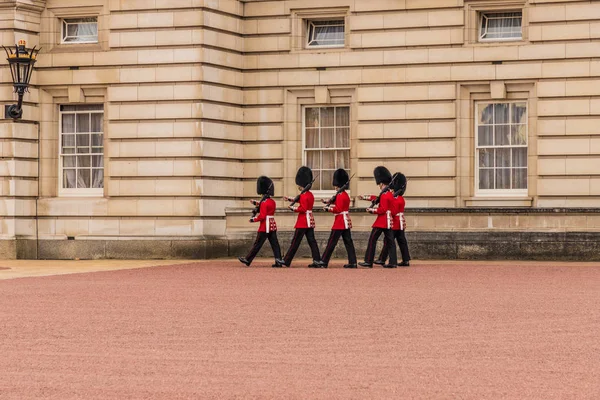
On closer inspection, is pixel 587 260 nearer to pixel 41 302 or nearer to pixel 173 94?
pixel 173 94

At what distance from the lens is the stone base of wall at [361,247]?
23.7 m

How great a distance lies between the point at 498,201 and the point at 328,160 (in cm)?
335

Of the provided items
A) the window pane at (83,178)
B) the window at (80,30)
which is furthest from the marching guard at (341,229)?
the window at (80,30)

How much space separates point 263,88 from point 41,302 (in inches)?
471

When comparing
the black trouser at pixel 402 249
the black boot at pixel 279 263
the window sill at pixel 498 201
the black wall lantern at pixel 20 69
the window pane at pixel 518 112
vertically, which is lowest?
the black boot at pixel 279 263

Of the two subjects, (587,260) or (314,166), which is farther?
(314,166)

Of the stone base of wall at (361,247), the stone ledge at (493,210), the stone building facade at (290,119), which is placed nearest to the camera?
the stone base of wall at (361,247)

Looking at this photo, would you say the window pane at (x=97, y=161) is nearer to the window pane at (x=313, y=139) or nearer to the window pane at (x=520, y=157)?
the window pane at (x=313, y=139)

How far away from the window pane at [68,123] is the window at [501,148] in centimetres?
757

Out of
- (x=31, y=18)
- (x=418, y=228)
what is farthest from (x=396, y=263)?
(x=31, y=18)

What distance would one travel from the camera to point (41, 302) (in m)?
14.7

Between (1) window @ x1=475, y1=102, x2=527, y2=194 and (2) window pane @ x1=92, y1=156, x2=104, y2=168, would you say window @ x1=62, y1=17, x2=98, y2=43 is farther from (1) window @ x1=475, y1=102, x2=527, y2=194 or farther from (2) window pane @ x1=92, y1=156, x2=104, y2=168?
(1) window @ x1=475, y1=102, x2=527, y2=194

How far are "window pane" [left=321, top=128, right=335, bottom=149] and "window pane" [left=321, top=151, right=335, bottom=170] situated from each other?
115 mm

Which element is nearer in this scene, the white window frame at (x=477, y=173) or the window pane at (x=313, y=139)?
the white window frame at (x=477, y=173)
